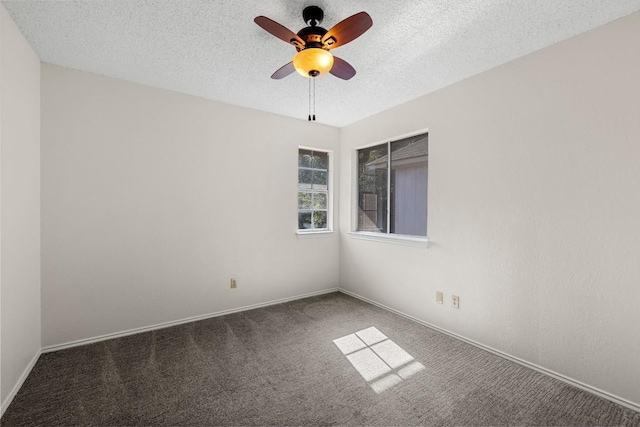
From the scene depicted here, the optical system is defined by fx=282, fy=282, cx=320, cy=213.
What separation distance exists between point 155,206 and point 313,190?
2.06m

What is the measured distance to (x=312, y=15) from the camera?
5.87 ft

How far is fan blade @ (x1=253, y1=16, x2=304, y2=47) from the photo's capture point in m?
1.60

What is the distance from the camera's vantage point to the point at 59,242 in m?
2.51

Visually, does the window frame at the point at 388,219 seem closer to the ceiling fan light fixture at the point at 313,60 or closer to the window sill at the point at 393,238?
the window sill at the point at 393,238

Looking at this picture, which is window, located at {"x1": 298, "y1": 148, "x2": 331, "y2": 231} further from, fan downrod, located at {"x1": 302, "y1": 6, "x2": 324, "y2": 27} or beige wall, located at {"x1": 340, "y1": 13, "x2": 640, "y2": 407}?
fan downrod, located at {"x1": 302, "y1": 6, "x2": 324, "y2": 27}

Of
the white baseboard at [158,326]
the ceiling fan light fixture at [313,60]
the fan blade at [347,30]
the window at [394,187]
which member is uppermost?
the fan blade at [347,30]

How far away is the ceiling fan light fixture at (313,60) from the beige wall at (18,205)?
6.14 ft

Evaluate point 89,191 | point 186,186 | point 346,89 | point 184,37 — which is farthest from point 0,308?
point 346,89

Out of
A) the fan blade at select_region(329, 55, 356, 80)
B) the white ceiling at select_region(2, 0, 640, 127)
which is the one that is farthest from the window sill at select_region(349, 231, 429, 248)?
the fan blade at select_region(329, 55, 356, 80)

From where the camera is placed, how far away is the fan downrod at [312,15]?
1769mm

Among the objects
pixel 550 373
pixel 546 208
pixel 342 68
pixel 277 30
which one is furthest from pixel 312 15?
pixel 550 373

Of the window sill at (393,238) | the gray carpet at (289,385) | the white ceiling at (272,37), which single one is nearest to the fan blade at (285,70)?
the white ceiling at (272,37)

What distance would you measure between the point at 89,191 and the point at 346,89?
2.68 metres

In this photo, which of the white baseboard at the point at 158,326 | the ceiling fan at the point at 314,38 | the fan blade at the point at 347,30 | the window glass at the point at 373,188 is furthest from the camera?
the window glass at the point at 373,188
